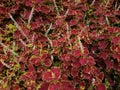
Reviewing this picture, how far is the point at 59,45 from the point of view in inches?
74.4

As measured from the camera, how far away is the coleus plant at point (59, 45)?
179 cm

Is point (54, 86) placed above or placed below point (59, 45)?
below

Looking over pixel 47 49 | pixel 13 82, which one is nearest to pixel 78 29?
pixel 47 49

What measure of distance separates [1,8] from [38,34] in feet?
1.16

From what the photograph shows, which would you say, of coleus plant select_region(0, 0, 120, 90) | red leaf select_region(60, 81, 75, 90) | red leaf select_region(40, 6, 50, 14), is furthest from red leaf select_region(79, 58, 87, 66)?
red leaf select_region(40, 6, 50, 14)

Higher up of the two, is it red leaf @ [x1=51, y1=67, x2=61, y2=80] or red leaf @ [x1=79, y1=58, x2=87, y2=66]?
red leaf @ [x1=79, y1=58, x2=87, y2=66]

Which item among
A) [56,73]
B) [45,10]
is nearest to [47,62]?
[56,73]

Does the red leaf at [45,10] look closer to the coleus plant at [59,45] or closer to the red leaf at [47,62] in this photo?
the coleus plant at [59,45]

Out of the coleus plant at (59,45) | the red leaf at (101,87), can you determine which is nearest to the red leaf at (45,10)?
the coleus plant at (59,45)

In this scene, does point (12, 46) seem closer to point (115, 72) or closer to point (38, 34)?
point (38, 34)

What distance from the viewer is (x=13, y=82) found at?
6.18 feet

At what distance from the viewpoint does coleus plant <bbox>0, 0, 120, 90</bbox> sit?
1.79 meters

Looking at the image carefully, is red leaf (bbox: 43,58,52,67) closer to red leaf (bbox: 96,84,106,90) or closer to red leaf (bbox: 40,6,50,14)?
red leaf (bbox: 96,84,106,90)

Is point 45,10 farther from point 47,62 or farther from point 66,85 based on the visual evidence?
point 66,85
